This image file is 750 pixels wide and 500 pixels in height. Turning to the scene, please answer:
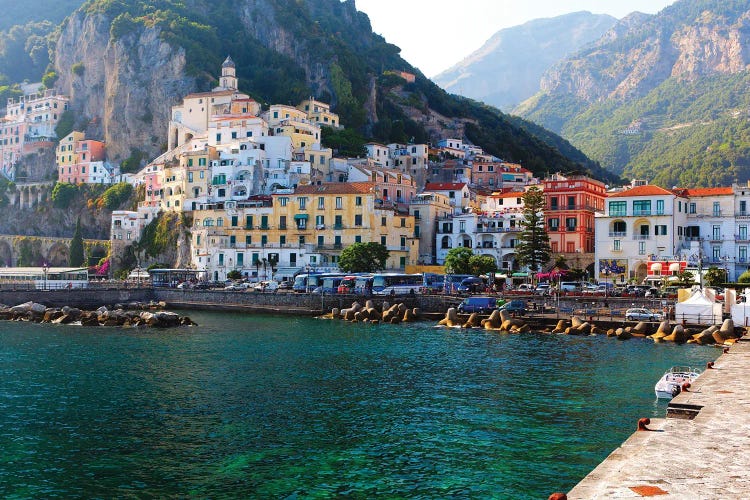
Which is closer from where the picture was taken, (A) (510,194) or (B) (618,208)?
→ (B) (618,208)

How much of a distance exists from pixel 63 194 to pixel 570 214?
8107cm

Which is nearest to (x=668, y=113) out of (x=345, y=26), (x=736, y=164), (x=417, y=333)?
(x=736, y=164)

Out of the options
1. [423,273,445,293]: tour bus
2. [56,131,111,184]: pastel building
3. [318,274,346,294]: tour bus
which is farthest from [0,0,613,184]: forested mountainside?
[423,273,445,293]: tour bus

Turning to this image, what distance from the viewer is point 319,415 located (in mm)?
26156

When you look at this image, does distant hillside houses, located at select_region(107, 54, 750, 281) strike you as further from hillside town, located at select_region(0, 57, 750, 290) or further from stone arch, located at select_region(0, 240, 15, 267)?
stone arch, located at select_region(0, 240, 15, 267)

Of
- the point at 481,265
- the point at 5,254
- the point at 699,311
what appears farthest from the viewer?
the point at 5,254

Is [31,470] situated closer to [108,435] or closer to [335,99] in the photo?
[108,435]

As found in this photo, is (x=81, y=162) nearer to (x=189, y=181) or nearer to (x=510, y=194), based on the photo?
(x=189, y=181)

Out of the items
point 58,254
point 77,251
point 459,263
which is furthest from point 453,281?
point 58,254

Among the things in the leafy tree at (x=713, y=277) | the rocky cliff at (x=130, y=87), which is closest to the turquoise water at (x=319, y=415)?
the leafy tree at (x=713, y=277)

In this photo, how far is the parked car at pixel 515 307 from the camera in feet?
187

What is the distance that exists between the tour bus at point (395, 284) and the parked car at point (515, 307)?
40.9 feet

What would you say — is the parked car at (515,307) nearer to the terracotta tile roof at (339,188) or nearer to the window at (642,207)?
the window at (642,207)

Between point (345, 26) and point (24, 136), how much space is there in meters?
80.3
